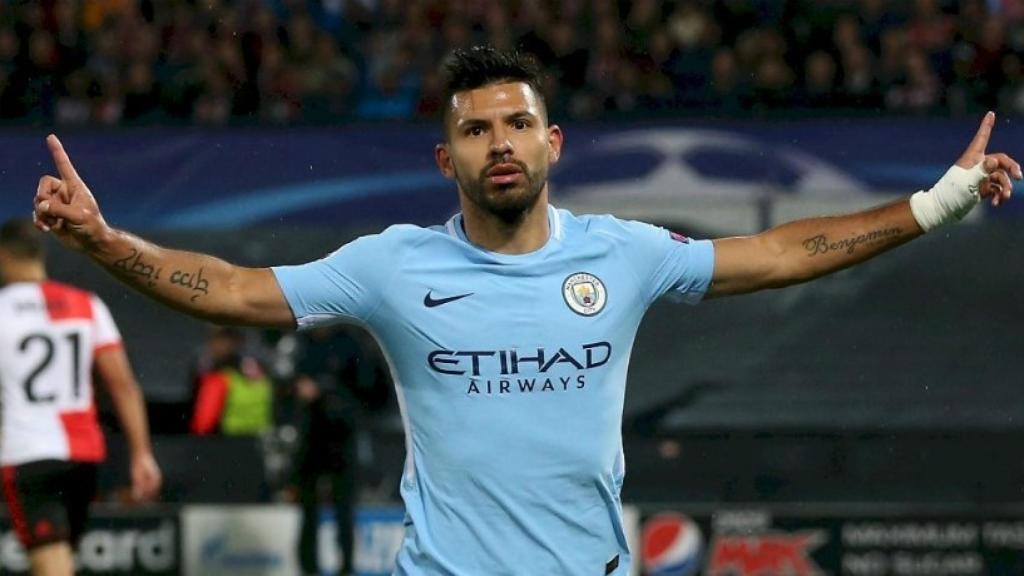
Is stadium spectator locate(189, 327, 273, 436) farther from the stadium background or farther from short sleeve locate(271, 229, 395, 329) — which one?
short sleeve locate(271, 229, 395, 329)

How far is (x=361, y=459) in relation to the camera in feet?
43.0

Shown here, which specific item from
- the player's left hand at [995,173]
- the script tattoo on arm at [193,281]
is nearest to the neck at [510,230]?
the script tattoo on arm at [193,281]

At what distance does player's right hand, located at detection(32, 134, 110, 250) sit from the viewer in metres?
4.28

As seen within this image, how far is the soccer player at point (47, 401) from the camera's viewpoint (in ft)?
29.4

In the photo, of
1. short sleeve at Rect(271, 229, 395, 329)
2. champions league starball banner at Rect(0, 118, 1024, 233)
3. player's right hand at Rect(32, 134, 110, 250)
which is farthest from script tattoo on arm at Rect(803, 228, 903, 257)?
champions league starball banner at Rect(0, 118, 1024, 233)

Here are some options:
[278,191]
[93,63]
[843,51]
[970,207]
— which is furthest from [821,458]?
[970,207]

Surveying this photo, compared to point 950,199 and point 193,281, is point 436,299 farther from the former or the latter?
point 950,199

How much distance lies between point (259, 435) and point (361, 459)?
0.71 m

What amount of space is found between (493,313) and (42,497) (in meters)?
4.94

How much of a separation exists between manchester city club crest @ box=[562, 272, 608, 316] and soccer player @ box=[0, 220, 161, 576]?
4772 millimetres

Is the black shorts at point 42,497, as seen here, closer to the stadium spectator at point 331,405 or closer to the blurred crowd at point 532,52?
the stadium spectator at point 331,405

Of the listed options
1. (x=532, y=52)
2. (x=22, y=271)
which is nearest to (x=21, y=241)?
(x=22, y=271)

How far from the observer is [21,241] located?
8883 mm

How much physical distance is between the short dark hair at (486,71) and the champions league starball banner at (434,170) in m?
8.49
